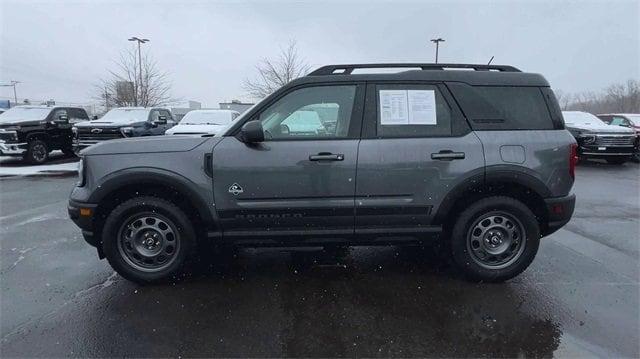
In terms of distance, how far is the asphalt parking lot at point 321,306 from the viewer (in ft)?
9.04

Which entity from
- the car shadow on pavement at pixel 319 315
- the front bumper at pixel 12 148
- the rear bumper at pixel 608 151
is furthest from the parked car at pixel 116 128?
the rear bumper at pixel 608 151

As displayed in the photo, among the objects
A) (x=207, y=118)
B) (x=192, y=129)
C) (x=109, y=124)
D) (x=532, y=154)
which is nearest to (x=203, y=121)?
(x=207, y=118)

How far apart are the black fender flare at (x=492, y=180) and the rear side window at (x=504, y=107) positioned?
15.4 inches

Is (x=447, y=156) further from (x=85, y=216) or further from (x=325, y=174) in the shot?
(x=85, y=216)

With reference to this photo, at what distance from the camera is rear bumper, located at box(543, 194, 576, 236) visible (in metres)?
3.67

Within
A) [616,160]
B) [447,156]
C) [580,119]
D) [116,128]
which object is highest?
[580,119]

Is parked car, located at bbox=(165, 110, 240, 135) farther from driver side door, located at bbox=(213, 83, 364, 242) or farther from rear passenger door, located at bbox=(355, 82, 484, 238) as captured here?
rear passenger door, located at bbox=(355, 82, 484, 238)

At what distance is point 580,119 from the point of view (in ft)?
48.5

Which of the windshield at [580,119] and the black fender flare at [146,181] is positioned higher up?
the windshield at [580,119]

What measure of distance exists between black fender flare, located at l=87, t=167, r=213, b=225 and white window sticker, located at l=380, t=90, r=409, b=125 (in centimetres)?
179

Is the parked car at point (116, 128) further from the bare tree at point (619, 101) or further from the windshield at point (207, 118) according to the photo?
the bare tree at point (619, 101)

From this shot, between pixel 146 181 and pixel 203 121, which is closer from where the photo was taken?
pixel 146 181

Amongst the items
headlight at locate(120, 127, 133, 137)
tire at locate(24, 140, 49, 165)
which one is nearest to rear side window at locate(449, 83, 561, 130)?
headlight at locate(120, 127, 133, 137)

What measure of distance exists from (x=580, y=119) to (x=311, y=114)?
48.7 feet
